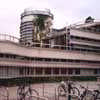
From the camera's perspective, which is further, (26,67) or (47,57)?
(47,57)

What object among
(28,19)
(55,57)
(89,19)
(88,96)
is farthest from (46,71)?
(28,19)

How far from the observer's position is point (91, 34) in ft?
132

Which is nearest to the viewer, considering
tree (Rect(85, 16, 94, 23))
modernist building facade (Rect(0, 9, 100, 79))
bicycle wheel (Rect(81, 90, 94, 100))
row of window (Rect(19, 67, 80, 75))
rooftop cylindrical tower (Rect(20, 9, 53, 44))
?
bicycle wheel (Rect(81, 90, 94, 100))

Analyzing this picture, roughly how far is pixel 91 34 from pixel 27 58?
677 inches

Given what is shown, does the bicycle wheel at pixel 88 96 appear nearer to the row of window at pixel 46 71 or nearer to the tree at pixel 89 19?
the row of window at pixel 46 71

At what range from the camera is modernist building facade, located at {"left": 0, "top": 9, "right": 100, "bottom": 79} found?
2580cm

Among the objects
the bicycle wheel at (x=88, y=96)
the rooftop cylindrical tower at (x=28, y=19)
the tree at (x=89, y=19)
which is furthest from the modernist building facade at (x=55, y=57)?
the rooftop cylindrical tower at (x=28, y=19)

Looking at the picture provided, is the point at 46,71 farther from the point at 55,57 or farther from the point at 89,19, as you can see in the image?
the point at 89,19

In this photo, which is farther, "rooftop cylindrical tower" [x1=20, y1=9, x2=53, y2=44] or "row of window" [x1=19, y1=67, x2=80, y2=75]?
"rooftop cylindrical tower" [x1=20, y1=9, x2=53, y2=44]

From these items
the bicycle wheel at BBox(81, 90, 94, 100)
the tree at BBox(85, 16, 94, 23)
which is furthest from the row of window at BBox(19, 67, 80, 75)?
the tree at BBox(85, 16, 94, 23)

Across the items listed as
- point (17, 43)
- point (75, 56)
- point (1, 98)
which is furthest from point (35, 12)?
point (1, 98)

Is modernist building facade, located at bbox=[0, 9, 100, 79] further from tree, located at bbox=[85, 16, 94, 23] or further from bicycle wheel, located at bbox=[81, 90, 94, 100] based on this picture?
bicycle wheel, located at bbox=[81, 90, 94, 100]

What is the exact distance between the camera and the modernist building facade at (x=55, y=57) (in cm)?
2580

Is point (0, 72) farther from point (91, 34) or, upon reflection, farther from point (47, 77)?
point (91, 34)
